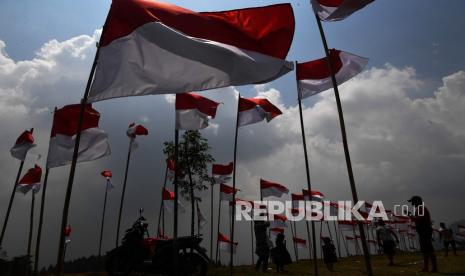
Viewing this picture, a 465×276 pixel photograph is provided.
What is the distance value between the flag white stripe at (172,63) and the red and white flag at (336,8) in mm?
2930

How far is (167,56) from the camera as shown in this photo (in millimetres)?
6242

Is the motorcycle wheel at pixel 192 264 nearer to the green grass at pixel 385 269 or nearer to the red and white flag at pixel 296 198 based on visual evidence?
the green grass at pixel 385 269

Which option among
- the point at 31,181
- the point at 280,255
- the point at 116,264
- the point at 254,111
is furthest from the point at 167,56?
the point at 31,181

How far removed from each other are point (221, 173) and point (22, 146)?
1172 cm

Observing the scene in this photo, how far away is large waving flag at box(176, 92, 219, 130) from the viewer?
1051 centimetres

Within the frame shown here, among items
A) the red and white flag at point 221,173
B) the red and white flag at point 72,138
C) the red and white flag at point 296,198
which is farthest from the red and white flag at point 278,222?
the red and white flag at point 72,138

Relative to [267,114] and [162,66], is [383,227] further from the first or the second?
[162,66]

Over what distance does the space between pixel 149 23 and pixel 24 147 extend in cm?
1326

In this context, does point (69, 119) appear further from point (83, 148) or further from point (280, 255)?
point (280, 255)

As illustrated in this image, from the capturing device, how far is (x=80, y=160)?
28.8ft

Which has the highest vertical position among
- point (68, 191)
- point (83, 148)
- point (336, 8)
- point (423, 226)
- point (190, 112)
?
point (336, 8)

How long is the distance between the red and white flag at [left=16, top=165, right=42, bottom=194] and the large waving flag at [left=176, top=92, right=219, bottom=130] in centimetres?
1199

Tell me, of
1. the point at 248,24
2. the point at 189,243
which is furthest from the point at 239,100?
the point at 248,24

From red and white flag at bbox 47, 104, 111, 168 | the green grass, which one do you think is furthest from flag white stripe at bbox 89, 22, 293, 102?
the green grass
